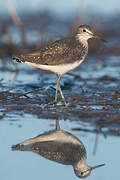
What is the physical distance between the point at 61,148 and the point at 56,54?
2218 millimetres

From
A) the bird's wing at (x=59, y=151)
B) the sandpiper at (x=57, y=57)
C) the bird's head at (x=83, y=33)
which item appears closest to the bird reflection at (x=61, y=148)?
the bird's wing at (x=59, y=151)

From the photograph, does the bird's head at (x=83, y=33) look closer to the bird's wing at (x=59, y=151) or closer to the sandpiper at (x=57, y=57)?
the sandpiper at (x=57, y=57)

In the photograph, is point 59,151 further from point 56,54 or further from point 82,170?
point 56,54

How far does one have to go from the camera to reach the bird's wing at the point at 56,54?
7094mm

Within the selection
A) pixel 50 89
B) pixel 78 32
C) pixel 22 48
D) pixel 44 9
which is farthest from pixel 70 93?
pixel 44 9

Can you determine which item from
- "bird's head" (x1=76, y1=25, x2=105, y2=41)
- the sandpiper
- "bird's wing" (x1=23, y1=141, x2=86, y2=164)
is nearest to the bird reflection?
"bird's wing" (x1=23, y1=141, x2=86, y2=164)

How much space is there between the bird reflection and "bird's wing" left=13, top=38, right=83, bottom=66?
5.47 feet

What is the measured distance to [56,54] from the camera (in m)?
7.21

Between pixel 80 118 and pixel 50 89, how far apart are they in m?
1.96

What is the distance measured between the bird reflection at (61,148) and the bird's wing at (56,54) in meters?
1.67

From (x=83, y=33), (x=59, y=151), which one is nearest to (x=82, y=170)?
(x=59, y=151)

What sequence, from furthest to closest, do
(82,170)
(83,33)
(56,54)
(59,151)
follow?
(83,33) < (56,54) < (59,151) < (82,170)

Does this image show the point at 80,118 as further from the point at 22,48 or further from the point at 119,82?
the point at 22,48

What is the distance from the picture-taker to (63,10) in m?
19.1
